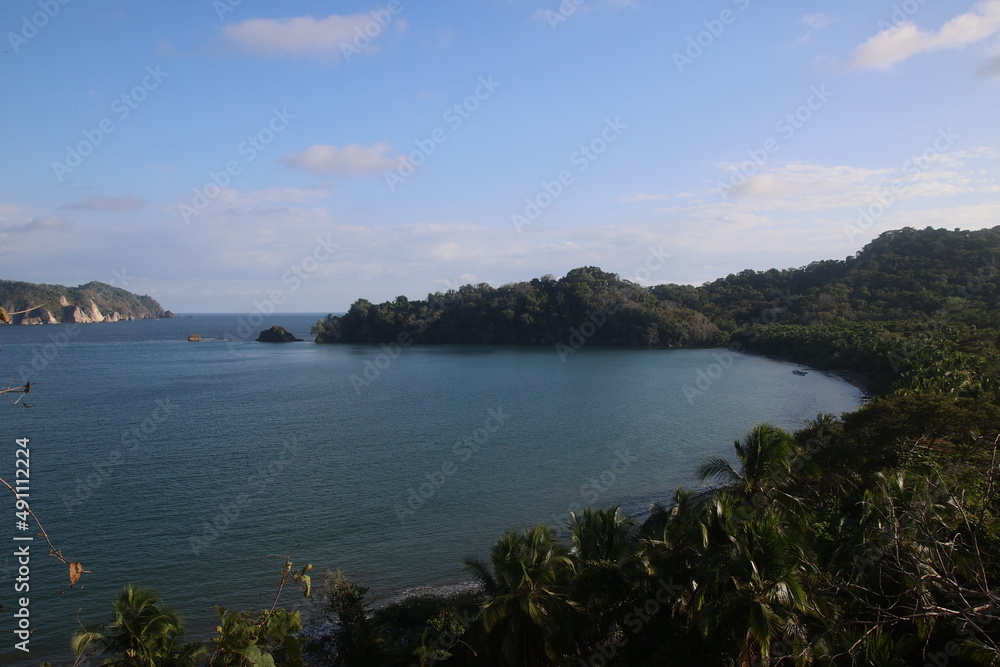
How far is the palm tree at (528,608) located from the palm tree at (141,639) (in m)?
5.24

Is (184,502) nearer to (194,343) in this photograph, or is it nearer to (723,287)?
(194,343)

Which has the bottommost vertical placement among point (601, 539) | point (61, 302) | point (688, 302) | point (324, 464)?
point (324, 464)

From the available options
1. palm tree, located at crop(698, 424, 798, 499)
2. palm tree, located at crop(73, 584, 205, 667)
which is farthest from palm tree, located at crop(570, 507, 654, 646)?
palm tree, located at crop(73, 584, 205, 667)

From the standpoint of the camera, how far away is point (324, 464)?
3056 centimetres

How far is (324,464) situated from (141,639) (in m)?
20.7

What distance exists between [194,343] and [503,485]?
10096cm

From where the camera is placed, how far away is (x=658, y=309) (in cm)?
10281

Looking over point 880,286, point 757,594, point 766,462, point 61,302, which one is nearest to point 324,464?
point 766,462

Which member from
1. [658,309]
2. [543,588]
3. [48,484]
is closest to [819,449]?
[543,588]

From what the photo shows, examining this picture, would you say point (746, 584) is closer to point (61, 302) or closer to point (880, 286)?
point (880, 286)

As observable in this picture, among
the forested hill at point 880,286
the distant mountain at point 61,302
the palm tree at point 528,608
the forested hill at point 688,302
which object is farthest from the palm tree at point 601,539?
the distant mountain at point 61,302

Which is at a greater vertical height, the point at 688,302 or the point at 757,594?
the point at 688,302

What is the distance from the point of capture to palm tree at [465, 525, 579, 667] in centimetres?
1173

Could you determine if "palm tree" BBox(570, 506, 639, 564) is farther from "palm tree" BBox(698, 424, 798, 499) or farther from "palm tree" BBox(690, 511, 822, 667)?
"palm tree" BBox(690, 511, 822, 667)
